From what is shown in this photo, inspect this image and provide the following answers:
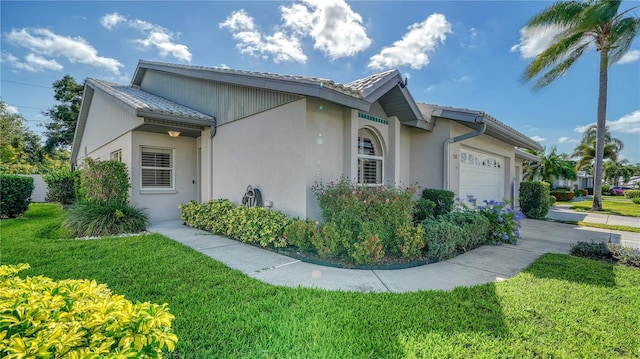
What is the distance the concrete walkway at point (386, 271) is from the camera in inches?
169

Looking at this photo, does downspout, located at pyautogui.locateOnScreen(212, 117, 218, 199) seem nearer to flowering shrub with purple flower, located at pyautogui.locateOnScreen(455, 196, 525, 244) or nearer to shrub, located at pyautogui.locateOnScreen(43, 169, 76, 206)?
flowering shrub with purple flower, located at pyautogui.locateOnScreen(455, 196, 525, 244)

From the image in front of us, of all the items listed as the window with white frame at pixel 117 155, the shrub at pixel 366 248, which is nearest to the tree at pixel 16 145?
the window with white frame at pixel 117 155

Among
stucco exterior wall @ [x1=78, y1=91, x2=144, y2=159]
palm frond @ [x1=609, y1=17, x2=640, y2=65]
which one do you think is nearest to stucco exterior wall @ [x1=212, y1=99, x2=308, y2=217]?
stucco exterior wall @ [x1=78, y1=91, x2=144, y2=159]

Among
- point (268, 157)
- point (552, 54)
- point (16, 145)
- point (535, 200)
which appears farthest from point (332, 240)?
point (16, 145)

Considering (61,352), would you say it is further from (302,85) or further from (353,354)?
(302,85)

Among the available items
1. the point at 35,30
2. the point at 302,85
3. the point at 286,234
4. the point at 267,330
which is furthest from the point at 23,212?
the point at 267,330

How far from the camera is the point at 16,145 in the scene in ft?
79.5

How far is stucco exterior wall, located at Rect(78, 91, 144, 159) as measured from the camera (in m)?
9.86

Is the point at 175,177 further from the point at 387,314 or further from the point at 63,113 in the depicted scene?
the point at 63,113

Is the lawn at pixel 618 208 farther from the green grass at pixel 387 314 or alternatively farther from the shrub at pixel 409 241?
the shrub at pixel 409 241

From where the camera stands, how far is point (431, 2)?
344 inches

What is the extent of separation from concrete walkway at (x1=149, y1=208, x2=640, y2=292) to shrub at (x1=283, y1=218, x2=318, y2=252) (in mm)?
395

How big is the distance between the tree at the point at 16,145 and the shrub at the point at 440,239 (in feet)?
87.2

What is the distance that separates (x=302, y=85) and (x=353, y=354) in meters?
4.98
